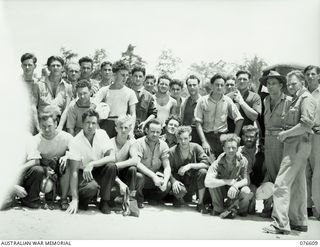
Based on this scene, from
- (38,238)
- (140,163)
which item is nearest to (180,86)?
(140,163)

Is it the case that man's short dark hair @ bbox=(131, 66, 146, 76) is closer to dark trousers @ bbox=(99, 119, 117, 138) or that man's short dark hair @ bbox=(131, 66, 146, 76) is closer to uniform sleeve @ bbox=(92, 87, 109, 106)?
uniform sleeve @ bbox=(92, 87, 109, 106)

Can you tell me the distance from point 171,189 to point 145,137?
857 mm

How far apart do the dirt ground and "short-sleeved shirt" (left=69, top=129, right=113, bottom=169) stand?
74 centimetres

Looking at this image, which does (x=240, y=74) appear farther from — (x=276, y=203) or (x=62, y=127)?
(x=62, y=127)

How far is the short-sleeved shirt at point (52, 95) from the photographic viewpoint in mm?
6180

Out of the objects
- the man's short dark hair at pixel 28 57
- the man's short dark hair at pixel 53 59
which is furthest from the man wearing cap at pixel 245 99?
the man's short dark hair at pixel 28 57

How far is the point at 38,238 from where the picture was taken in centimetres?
518

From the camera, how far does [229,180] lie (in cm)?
569

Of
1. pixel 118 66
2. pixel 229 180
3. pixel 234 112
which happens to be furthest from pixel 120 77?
pixel 229 180

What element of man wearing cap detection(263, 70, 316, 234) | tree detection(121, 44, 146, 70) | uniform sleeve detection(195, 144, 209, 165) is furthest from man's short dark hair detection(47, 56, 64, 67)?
man wearing cap detection(263, 70, 316, 234)

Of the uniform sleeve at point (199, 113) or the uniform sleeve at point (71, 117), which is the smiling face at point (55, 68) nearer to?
the uniform sleeve at point (71, 117)

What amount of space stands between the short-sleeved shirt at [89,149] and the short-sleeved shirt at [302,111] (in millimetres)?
2476

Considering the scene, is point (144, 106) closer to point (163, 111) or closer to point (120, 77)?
point (163, 111)

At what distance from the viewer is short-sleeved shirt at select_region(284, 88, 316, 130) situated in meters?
5.21
